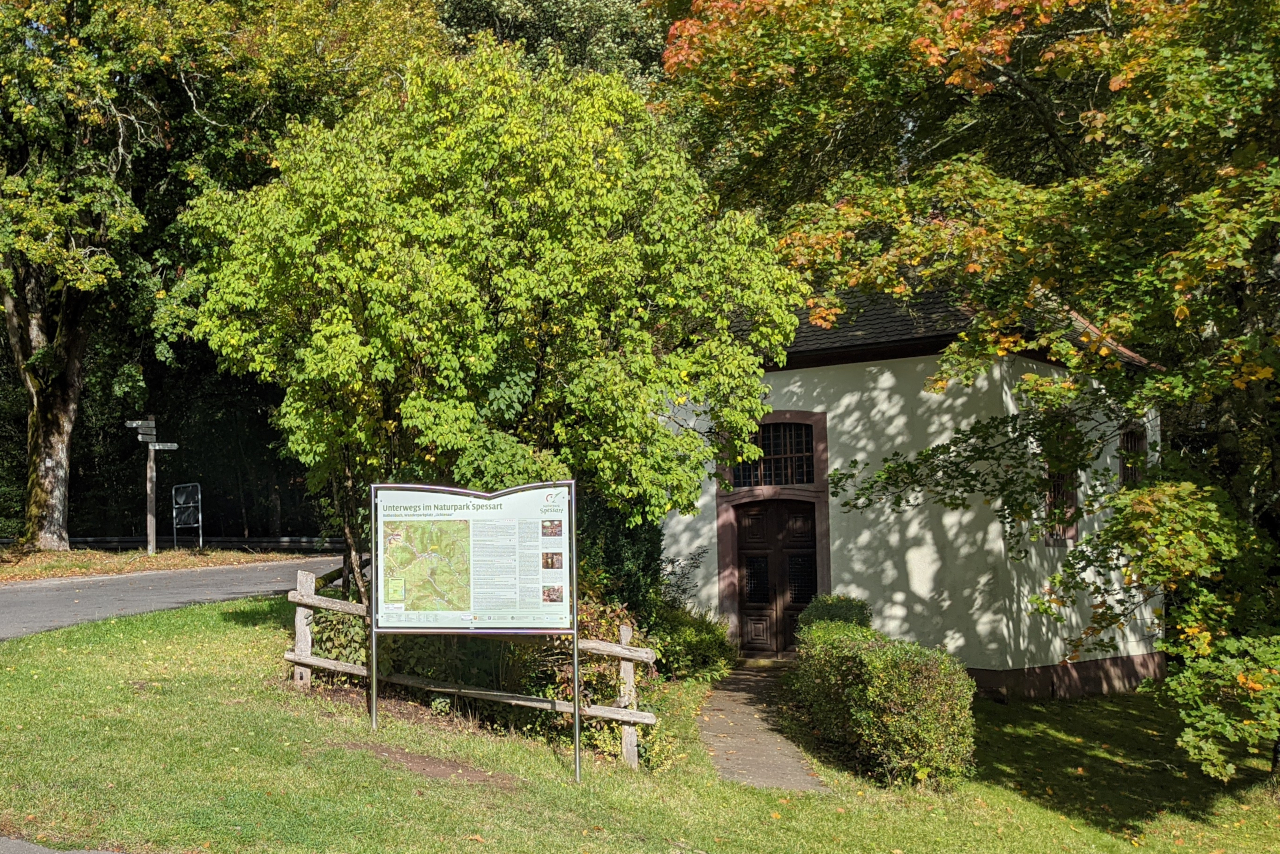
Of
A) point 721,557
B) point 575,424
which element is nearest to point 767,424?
point 721,557

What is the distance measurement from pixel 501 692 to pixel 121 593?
38.9ft

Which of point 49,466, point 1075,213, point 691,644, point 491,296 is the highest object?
point 1075,213

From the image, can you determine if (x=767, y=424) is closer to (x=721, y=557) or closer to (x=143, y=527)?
(x=721, y=557)

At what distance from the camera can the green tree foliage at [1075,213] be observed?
9664 mm

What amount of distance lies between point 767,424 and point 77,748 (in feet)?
37.2

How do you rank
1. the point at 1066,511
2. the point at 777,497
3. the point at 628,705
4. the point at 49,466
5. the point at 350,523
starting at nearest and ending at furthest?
1. the point at 628,705
2. the point at 350,523
3. the point at 1066,511
4. the point at 777,497
5. the point at 49,466

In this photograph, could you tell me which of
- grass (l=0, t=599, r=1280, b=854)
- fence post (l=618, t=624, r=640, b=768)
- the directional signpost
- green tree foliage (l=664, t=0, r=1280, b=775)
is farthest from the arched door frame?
the directional signpost

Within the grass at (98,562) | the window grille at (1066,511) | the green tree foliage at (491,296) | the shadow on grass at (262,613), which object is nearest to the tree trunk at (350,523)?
the green tree foliage at (491,296)

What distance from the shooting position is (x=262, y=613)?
1564 cm

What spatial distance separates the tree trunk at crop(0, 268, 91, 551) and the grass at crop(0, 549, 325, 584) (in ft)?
3.32

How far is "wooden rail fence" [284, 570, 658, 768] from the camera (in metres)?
9.62

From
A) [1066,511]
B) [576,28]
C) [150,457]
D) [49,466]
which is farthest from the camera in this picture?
[576,28]

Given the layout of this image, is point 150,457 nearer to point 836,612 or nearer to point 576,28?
point 576,28

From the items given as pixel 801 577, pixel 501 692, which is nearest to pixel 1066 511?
pixel 801 577
